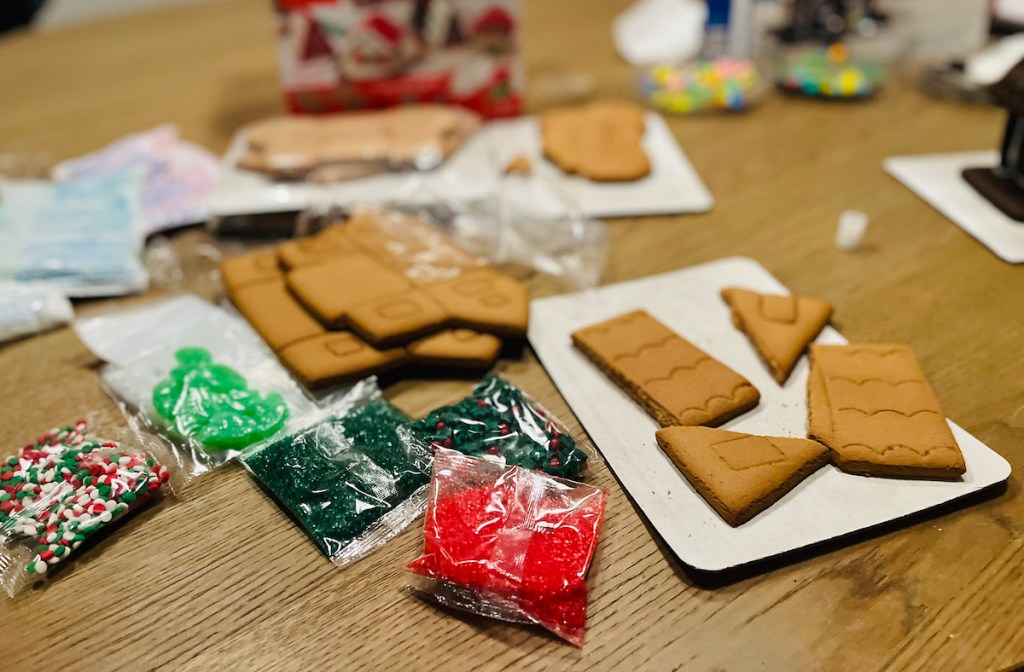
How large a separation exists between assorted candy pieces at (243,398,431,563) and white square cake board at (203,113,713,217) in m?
0.48

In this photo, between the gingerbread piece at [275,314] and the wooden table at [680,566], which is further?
the gingerbread piece at [275,314]

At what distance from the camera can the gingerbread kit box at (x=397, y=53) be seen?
130cm

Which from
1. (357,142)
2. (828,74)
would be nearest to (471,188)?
(357,142)

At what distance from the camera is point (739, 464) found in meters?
0.73

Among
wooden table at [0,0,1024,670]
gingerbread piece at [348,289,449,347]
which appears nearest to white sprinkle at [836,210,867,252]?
wooden table at [0,0,1024,670]

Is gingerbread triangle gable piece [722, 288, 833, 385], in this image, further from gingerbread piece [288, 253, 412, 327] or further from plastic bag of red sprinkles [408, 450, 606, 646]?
gingerbread piece [288, 253, 412, 327]

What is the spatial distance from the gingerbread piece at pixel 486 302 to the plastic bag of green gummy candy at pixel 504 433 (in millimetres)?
88

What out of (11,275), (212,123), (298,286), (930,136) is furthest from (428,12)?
(930,136)

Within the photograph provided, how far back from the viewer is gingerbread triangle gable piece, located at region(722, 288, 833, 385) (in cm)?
87

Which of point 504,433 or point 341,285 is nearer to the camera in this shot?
point 504,433

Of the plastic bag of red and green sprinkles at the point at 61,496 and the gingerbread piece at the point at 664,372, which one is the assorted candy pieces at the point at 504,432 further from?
the plastic bag of red and green sprinkles at the point at 61,496

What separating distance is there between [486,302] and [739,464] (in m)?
0.35

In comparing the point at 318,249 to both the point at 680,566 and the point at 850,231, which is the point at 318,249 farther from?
the point at 850,231

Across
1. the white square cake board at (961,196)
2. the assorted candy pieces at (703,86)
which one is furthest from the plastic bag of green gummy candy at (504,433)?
the assorted candy pieces at (703,86)
